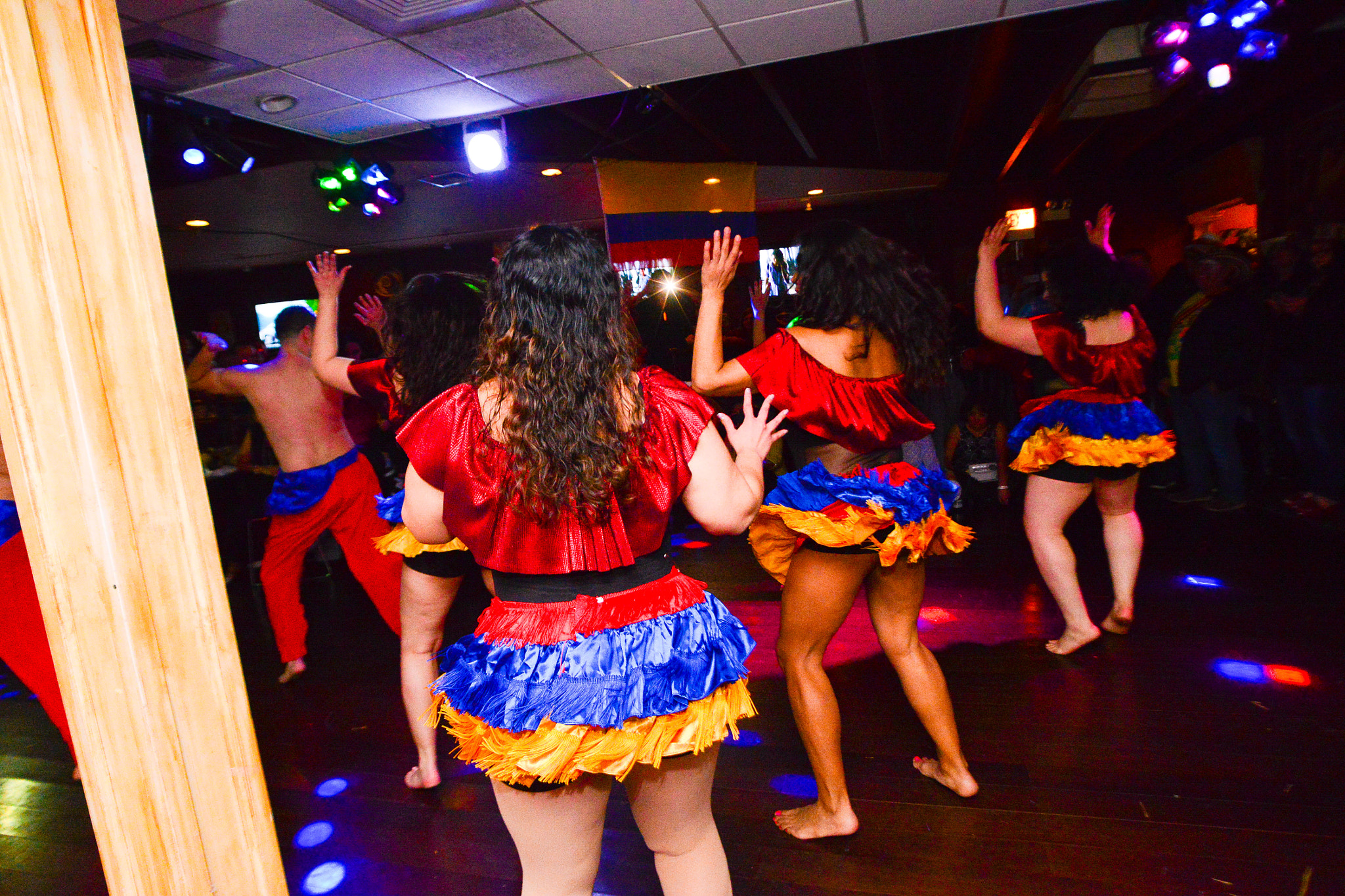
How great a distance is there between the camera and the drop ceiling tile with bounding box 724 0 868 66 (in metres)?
3.75

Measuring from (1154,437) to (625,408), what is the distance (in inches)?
95.1

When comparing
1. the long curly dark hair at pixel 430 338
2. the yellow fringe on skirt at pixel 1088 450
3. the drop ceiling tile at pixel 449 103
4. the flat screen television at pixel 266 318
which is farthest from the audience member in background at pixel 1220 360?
the flat screen television at pixel 266 318

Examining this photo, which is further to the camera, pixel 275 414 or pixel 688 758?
pixel 275 414

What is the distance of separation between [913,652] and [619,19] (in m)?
3.19

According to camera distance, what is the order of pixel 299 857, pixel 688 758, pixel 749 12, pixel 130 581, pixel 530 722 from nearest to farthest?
pixel 130 581 < pixel 530 722 < pixel 688 758 < pixel 299 857 < pixel 749 12

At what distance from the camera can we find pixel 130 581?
0.98m

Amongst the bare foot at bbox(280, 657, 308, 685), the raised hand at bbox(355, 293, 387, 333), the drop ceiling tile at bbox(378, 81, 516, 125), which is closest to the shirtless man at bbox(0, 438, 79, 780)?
the bare foot at bbox(280, 657, 308, 685)

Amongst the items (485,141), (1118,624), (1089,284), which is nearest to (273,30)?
(485,141)

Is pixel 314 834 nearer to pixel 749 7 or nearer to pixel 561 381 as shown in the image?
pixel 561 381

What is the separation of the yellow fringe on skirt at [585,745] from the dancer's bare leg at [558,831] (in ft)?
0.18

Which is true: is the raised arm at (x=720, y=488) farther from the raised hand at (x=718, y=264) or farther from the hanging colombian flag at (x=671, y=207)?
the hanging colombian flag at (x=671, y=207)

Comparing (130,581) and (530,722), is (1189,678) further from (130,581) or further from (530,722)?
(130,581)

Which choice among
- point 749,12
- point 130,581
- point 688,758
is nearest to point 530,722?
point 688,758

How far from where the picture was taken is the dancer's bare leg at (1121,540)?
289cm
